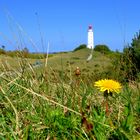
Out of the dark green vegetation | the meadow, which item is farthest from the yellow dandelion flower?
the dark green vegetation

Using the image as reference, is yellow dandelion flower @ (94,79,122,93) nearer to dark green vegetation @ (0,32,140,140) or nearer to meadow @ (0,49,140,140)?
meadow @ (0,49,140,140)

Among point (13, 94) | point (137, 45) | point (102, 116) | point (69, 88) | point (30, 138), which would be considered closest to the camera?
point (30, 138)

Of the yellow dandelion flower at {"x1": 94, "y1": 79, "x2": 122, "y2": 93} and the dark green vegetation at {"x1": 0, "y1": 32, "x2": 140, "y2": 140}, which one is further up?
the yellow dandelion flower at {"x1": 94, "y1": 79, "x2": 122, "y2": 93}

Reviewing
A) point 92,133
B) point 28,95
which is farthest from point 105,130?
point 28,95

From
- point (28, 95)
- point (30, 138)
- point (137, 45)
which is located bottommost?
point (30, 138)

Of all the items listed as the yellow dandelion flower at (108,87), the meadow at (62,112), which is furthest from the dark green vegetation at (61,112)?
the yellow dandelion flower at (108,87)

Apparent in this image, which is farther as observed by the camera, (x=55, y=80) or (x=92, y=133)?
(x=55, y=80)

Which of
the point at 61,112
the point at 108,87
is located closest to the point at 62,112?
the point at 61,112

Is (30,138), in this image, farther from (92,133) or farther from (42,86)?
(42,86)

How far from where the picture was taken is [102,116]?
378 centimetres

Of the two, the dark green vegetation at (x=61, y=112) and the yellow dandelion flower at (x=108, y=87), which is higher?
the yellow dandelion flower at (x=108, y=87)

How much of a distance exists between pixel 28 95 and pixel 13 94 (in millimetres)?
122

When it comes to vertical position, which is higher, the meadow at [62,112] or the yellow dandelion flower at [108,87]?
the yellow dandelion flower at [108,87]

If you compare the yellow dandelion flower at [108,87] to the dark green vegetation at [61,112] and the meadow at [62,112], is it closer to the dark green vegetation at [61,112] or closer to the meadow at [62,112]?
the meadow at [62,112]
